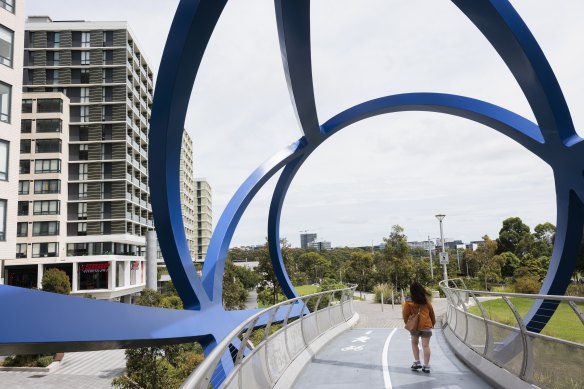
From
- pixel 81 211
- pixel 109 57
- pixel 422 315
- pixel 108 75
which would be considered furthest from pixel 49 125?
pixel 422 315

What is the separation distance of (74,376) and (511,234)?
65.2 metres

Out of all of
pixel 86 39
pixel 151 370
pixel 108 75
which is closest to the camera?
pixel 151 370

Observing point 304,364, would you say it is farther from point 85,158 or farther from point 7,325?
point 85,158

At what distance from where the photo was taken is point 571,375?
455 centimetres

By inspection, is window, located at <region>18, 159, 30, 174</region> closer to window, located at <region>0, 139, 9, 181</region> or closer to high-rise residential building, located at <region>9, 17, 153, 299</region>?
high-rise residential building, located at <region>9, 17, 153, 299</region>

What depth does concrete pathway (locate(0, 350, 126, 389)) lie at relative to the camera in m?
27.1

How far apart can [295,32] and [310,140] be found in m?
8.00

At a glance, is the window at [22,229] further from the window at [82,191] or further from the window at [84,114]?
the window at [84,114]

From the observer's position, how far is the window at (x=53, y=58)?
176 feet

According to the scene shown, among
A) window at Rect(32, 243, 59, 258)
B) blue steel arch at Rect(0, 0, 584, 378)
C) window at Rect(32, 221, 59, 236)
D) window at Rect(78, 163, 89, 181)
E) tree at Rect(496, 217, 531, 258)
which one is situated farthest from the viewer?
tree at Rect(496, 217, 531, 258)

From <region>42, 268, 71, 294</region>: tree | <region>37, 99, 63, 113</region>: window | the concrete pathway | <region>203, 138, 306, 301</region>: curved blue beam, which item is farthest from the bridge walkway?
<region>37, 99, 63, 113</region>: window

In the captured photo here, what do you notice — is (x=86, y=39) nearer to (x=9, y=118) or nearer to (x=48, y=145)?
(x=48, y=145)

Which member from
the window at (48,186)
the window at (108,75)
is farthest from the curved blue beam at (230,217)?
the window at (108,75)

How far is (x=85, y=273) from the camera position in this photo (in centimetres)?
4847
